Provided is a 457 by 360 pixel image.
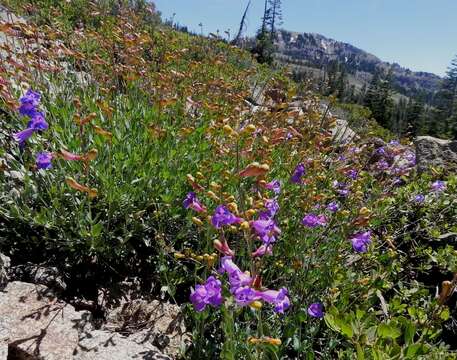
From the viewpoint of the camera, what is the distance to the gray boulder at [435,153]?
670cm

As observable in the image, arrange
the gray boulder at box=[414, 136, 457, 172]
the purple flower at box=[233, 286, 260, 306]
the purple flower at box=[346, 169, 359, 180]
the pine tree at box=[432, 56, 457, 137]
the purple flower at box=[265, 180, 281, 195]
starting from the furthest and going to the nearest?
the pine tree at box=[432, 56, 457, 137] < the gray boulder at box=[414, 136, 457, 172] < the purple flower at box=[346, 169, 359, 180] < the purple flower at box=[265, 180, 281, 195] < the purple flower at box=[233, 286, 260, 306]

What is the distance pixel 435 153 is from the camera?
22.9ft

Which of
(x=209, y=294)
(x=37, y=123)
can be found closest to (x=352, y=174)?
(x=209, y=294)

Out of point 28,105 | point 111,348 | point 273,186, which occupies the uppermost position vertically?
point 28,105

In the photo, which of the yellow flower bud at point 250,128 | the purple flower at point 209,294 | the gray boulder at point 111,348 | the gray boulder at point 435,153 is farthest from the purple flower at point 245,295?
the gray boulder at point 435,153

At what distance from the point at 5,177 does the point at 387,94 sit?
5112 cm

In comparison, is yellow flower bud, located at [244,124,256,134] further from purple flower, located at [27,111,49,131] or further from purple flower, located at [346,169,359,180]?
purple flower, located at [346,169,359,180]

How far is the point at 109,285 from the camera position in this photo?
307cm

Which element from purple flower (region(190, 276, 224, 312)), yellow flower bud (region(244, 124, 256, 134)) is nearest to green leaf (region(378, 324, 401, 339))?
purple flower (region(190, 276, 224, 312))

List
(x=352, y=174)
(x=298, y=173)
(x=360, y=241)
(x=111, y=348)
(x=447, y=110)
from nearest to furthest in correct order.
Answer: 1. (x=111, y=348)
2. (x=360, y=241)
3. (x=298, y=173)
4. (x=352, y=174)
5. (x=447, y=110)

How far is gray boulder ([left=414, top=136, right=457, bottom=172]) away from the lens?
6703 mm

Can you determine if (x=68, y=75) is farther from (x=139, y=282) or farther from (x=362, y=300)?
(x=362, y=300)

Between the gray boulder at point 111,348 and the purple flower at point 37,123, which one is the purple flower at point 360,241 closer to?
the gray boulder at point 111,348

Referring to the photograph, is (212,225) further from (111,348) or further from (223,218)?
(111,348)
